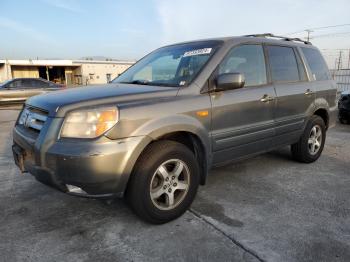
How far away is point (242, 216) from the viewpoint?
10.6ft

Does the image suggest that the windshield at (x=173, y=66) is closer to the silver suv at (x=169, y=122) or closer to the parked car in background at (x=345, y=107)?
the silver suv at (x=169, y=122)

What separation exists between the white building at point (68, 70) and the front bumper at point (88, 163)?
125 feet

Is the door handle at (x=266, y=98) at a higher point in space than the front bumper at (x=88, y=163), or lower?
higher

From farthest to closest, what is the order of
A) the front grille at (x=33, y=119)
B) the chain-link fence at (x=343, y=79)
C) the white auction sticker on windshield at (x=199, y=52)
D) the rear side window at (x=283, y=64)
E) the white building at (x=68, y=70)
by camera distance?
the white building at (x=68, y=70) < the chain-link fence at (x=343, y=79) < the rear side window at (x=283, y=64) < the white auction sticker on windshield at (x=199, y=52) < the front grille at (x=33, y=119)

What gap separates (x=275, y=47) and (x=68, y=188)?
3.19 metres

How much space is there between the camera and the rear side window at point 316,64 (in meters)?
4.94

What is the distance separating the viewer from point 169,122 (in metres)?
2.98

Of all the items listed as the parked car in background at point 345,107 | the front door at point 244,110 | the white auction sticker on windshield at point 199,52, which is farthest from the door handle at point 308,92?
the parked car in background at point 345,107

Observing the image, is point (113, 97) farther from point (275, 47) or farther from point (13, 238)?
point (275, 47)

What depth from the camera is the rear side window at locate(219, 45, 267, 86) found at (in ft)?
11.9

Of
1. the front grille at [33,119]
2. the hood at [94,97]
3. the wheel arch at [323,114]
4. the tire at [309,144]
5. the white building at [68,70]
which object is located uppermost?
the white building at [68,70]

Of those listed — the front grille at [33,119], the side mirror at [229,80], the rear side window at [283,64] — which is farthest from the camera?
the rear side window at [283,64]

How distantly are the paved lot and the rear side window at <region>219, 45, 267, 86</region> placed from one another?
1329 millimetres

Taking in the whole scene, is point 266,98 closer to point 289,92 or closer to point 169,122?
point 289,92
